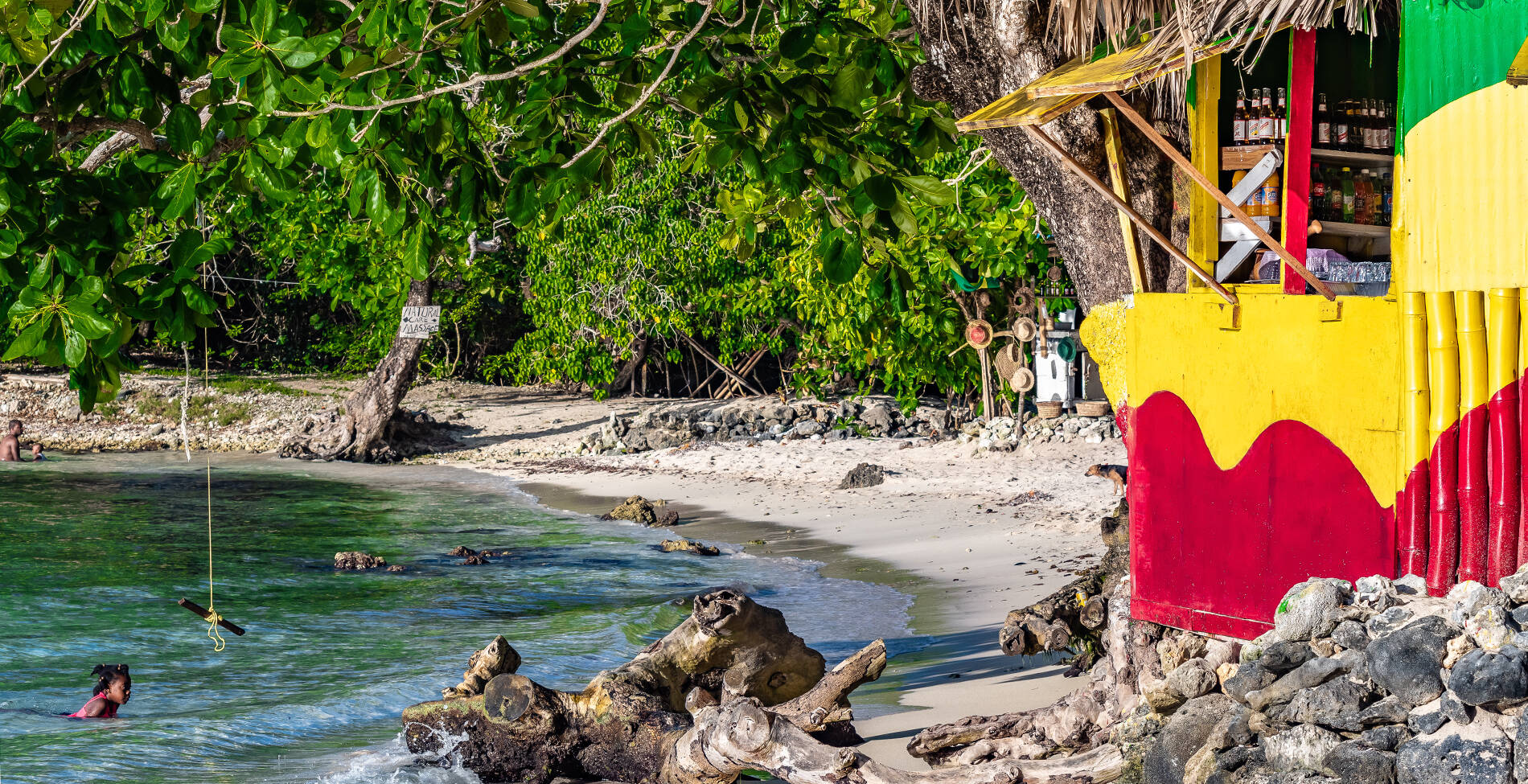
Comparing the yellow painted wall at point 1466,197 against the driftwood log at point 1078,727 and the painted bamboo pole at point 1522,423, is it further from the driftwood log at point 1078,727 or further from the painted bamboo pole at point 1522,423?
the driftwood log at point 1078,727

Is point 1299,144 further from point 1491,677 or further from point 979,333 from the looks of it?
point 979,333

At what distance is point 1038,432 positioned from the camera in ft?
47.1

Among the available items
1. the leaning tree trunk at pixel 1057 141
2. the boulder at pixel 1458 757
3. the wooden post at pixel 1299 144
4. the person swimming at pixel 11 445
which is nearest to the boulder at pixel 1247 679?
the boulder at pixel 1458 757

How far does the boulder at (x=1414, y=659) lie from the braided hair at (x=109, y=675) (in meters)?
7.52

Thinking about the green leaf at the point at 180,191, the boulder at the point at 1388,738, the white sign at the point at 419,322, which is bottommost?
the boulder at the point at 1388,738

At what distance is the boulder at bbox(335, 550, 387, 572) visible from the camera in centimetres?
1272

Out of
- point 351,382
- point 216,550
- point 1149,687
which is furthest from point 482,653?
point 351,382

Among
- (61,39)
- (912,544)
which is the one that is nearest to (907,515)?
(912,544)

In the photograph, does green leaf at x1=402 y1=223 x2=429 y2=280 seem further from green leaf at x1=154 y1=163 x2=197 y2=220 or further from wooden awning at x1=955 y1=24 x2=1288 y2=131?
wooden awning at x1=955 y1=24 x2=1288 y2=131

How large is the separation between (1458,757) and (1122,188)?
2.66 meters

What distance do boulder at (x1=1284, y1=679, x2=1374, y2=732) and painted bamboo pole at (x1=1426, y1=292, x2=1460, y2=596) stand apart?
23.4 inches

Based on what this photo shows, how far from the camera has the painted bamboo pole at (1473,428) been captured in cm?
414

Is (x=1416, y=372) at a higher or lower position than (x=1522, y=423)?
higher

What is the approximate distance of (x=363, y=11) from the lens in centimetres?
395
